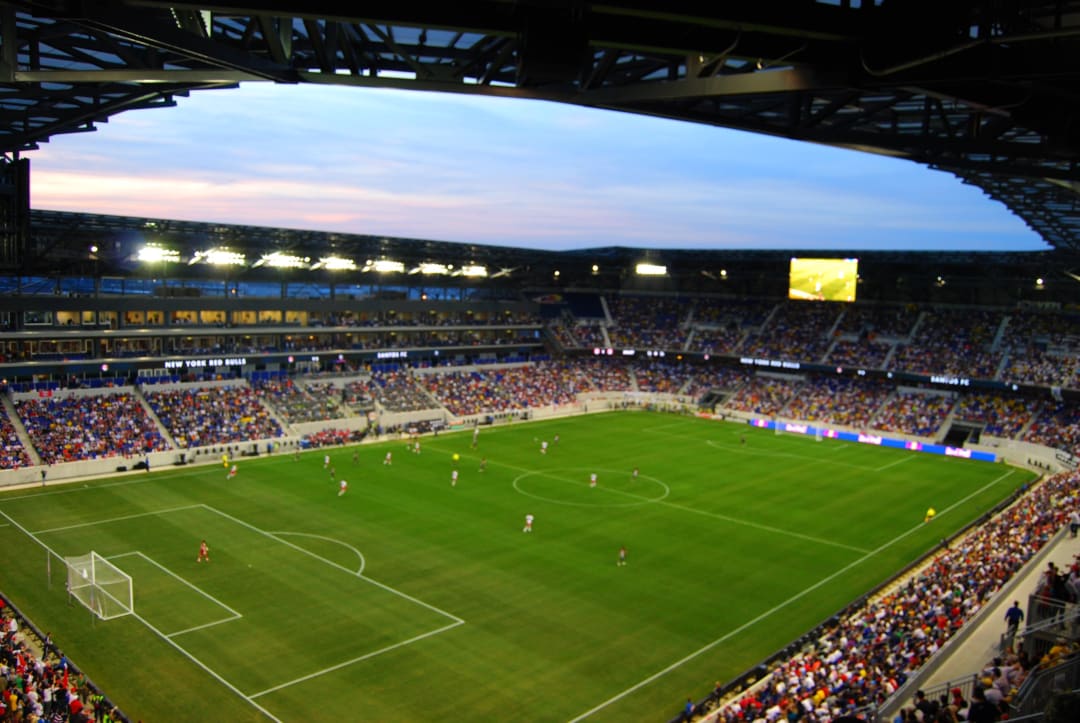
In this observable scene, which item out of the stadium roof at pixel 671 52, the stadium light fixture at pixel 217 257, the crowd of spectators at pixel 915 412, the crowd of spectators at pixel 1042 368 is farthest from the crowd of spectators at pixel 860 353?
the stadium roof at pixel 671 52

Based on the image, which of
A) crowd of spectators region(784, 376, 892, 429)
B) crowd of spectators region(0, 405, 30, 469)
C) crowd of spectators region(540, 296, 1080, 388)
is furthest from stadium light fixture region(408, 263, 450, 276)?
crowd of spectators region(0, 405, 30, 469)

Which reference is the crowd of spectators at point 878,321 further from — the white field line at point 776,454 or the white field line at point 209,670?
the white field line at point 209,670

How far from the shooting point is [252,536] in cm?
3603

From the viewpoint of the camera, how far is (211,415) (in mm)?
55344

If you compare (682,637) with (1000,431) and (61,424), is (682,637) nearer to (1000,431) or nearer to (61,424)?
(61,424)

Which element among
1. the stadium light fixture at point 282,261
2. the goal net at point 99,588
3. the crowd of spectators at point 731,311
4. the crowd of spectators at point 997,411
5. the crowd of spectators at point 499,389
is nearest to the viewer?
the goal net at point 99,588

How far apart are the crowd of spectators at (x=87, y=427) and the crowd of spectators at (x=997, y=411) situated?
191 feet

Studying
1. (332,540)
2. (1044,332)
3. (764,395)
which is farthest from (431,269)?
(1044,332)

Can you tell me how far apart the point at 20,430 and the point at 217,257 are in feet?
64.6

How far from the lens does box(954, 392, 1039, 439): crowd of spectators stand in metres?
60.7

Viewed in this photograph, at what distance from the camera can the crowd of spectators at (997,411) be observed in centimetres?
6069

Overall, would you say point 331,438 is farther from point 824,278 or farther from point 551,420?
point 824,278

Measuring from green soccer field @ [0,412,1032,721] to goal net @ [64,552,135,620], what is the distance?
1.85 ft

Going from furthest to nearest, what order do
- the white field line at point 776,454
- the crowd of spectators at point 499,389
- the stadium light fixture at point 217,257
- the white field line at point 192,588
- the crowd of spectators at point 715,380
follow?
1. the crowd of spectators at point 715,380
2. the crowd of spectators at point 499,389
3. the stadium light fixture at point 217,257
4. the white field line at point 776,454
5. the white field line at point 192,588
